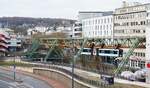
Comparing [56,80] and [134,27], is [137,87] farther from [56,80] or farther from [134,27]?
[134,27]

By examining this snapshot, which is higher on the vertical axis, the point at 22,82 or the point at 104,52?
the point at 104,52

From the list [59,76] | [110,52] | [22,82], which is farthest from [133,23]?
[22,82]

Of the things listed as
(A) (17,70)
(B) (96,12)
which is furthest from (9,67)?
(B) (96,12)

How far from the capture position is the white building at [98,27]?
13575 centimetres

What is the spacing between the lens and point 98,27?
147500 millimetres

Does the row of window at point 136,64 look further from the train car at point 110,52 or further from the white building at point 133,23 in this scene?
the train car at point 110,52

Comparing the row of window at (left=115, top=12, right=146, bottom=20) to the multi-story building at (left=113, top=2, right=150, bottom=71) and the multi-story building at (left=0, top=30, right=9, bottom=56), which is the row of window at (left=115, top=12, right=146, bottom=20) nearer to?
the multi-story building at (left=113, top=2, right=150, bottom=71)

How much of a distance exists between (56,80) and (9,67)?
41660 mm

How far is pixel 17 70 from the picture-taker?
132 meters

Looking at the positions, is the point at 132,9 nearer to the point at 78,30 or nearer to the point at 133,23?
the point at 133,23

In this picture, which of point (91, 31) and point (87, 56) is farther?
point (91, 31)

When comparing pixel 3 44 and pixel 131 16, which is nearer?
pixel 131 16

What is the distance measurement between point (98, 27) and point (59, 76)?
50.2m

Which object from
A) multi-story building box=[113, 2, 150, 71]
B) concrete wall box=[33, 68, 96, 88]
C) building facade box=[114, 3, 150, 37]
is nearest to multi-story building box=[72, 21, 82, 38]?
multi-story building box=[113, 2, 150, 71]
